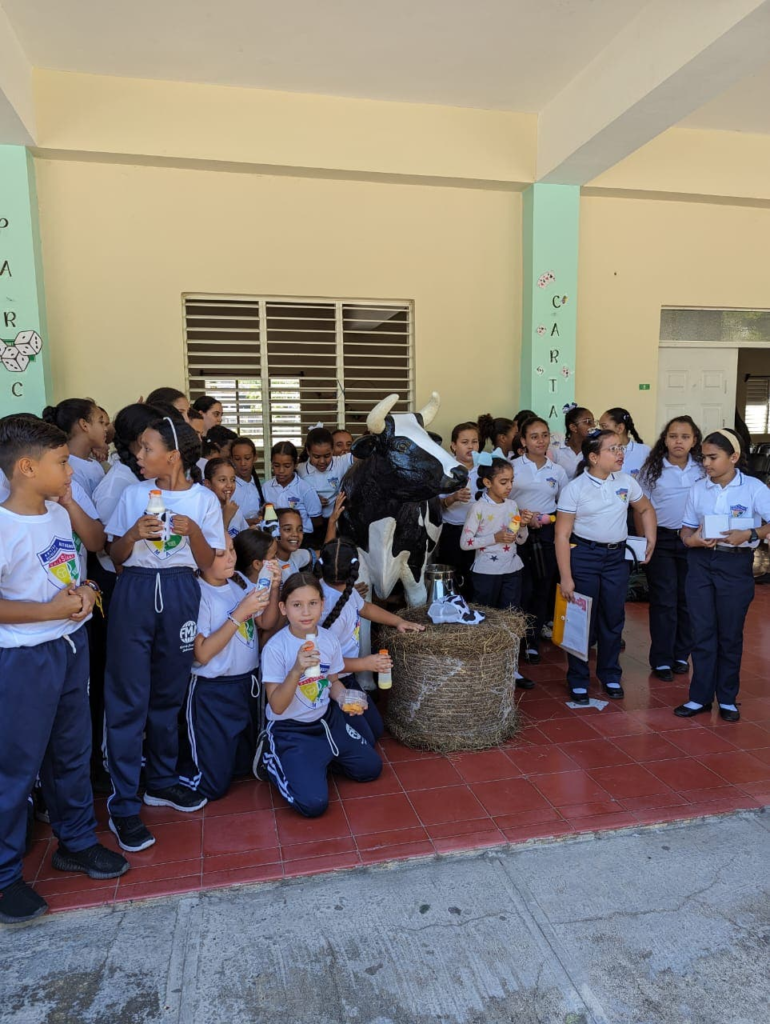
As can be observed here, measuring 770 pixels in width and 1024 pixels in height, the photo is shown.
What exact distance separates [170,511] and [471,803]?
1818mm

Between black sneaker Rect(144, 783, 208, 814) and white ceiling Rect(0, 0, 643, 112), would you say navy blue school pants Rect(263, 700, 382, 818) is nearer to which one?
black sneaker Rect(144, 783, 208, 814)

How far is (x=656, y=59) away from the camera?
4836 mm

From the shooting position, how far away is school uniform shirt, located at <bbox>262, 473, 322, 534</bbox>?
16.7 ft

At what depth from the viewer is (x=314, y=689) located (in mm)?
3201

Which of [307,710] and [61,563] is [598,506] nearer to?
[307,710]

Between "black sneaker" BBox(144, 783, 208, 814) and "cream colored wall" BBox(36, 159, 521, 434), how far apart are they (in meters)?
3.81

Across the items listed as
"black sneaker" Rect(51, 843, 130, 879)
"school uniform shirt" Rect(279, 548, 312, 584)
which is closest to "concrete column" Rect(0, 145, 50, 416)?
"school uniform shirt" Rect(279, 548, 312, 584)

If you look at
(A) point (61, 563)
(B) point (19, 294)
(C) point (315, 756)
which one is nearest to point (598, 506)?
(C) point (315, 756)

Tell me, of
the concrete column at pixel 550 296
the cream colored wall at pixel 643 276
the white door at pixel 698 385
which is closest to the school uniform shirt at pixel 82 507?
the concrete column at pixel 550 296

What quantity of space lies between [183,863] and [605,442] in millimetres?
3043

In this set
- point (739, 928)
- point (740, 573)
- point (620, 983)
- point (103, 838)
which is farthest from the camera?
point (740, 573)

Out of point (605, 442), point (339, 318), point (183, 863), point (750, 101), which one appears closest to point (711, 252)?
point (750, 101)

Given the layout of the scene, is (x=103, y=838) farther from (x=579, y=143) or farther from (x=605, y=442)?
(x=579, y=143)

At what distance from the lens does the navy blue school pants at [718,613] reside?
4.01 metres
